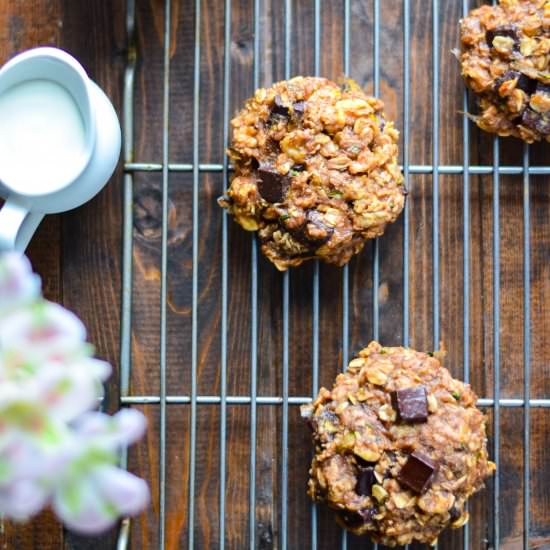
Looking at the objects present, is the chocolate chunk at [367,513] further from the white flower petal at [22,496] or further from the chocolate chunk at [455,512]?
the white flower petal at [22,496]

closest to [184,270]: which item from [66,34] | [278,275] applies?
[278,275]

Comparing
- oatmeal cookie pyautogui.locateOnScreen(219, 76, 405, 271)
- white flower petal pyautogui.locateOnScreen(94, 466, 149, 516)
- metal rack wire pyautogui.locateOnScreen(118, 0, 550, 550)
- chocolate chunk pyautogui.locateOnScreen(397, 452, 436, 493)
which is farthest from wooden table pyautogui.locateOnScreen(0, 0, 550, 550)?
white flower petal pyautogui.locateOnScreen(94, 466, 149, 516)

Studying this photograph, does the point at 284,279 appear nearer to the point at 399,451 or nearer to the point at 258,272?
the point at 258,272

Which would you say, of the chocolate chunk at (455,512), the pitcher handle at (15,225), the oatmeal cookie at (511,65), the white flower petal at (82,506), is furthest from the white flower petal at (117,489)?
the oatmeal cookie at (511,65)

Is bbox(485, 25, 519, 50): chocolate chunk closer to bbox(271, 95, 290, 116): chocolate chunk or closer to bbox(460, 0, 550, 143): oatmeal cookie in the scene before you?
bbox(460, 0, 550, 143): oatmeal cookie

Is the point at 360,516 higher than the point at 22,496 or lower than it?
lower

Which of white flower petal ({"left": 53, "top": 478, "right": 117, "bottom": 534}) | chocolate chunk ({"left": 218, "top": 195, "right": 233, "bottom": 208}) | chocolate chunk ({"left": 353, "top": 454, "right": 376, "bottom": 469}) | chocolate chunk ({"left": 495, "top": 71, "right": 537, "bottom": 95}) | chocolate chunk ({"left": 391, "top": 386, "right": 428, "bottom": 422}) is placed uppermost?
chocolate chunk ({"left": 495, "top": 71, "right": 537, "bottom": 95})

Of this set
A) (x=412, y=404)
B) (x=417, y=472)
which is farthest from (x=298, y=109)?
(x=417, y=472)
